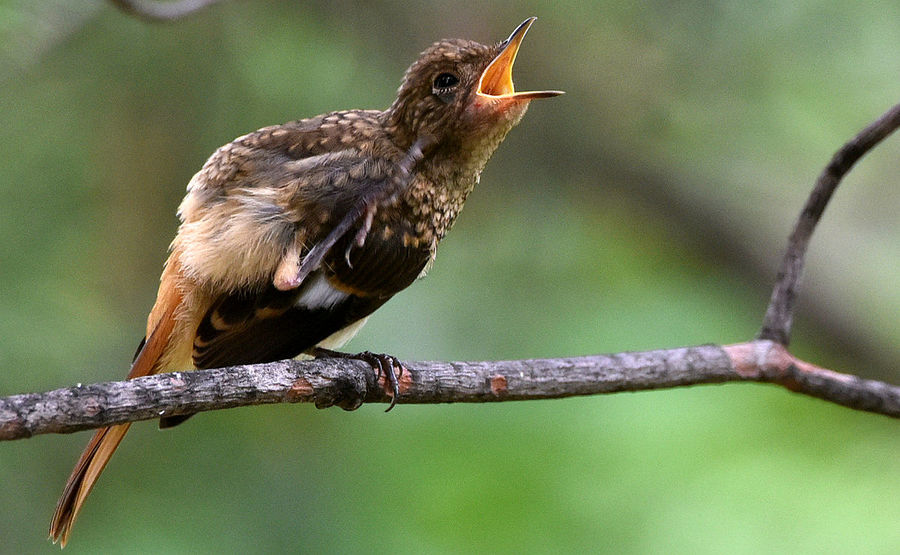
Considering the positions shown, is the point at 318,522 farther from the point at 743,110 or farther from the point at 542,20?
the point at 743,110

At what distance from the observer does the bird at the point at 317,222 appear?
87.7 inches

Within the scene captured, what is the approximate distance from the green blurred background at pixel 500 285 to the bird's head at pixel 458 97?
83 cm

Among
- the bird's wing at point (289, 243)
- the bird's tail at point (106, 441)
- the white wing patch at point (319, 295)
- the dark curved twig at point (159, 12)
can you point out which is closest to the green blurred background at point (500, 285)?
the dark curved twig at point (159, 12)

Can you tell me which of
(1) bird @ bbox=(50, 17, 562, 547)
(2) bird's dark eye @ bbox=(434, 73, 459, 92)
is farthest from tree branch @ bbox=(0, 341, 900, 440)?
(2) bird's dark eye @ bbox=(434, 73, 459, 92)

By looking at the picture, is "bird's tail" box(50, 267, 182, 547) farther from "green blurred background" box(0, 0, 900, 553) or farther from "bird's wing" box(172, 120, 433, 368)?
"green blurred background" box(0, 0, 900, 553)

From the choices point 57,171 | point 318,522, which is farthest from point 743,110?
point 57,171

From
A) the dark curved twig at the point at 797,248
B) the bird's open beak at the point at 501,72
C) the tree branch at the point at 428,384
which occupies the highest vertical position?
the bird's open beak at the point at 501,72

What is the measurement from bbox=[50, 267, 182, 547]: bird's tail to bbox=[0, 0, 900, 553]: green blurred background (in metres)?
0.48

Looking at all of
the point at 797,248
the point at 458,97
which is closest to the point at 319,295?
the point at 458,97

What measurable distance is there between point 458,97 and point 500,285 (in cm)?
135

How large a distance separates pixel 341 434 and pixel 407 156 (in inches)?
43.2

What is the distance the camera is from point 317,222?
2.24 m

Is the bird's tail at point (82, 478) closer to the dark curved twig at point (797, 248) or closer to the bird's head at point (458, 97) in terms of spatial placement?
the bird's head at point (458, 97)

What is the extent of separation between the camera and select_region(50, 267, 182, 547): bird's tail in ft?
7.24
